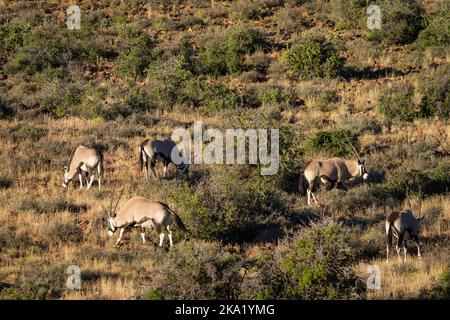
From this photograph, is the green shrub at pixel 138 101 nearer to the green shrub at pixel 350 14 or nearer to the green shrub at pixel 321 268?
the green shrub at pixel 350 14

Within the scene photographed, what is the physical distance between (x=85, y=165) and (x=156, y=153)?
206 centimetres

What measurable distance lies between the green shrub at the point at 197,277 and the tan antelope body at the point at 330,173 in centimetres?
655

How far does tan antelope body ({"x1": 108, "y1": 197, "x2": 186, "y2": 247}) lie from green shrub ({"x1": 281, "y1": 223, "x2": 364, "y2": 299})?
328 centimetres

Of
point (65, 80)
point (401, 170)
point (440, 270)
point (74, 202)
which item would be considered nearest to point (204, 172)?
point (74, 202)

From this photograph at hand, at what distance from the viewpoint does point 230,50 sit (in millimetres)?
30703

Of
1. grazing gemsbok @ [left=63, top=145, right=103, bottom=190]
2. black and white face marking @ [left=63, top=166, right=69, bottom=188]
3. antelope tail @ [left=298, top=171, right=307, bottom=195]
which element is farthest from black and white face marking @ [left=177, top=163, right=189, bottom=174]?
antelope tail @ [left=298, top=171, right=307, bottom=195]

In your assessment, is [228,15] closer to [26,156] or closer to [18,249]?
[26,156]

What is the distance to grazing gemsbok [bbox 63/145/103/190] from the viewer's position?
60.6 feet

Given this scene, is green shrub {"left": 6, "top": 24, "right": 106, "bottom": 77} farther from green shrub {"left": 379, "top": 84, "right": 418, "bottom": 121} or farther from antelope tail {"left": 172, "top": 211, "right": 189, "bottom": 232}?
antelope tail {"left": 172, "top": 211, "right": 189, "bottom": 232}

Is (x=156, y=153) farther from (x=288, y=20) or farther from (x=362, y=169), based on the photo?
(x=288, y=20)

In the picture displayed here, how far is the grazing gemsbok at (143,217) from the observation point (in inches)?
555

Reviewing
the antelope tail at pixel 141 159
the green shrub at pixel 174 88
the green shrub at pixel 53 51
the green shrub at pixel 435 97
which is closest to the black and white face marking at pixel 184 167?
the antelope tail at pixel 141 159
